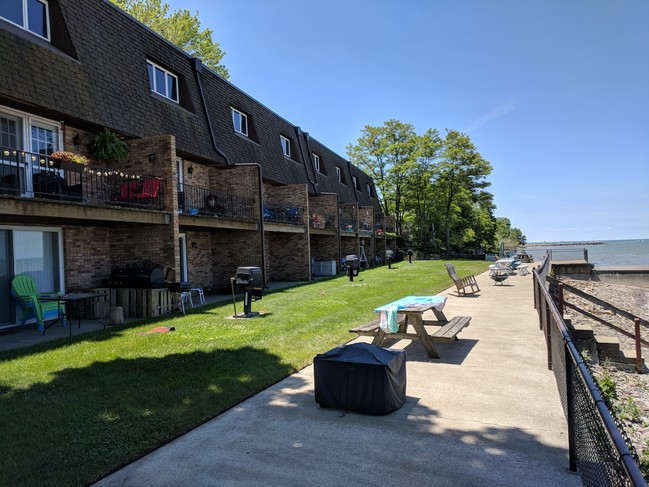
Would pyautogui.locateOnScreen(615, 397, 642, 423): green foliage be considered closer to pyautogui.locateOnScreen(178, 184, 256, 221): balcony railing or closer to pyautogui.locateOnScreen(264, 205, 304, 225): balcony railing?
pyautogui.locateOnScreen(178, 184, 256, 221): balcony railing

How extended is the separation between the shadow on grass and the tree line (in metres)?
37.8

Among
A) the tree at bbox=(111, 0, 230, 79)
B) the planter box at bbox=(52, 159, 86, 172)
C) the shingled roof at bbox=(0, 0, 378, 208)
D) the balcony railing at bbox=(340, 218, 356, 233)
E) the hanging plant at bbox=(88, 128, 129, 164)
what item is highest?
the tree at bbox=(111, 0, 230, 79)

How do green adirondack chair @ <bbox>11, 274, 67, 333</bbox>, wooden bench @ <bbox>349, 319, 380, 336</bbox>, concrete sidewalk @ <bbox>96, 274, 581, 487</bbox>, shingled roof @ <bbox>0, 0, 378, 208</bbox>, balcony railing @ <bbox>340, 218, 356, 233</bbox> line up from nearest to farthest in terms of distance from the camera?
concrete sidewalk @ <bbox>96, 274, 581, 487</bbox>
wooden bench @ <bbox>349, 319, 380, 336</bbox>
green adirondack chair @ <bbox>11, 274, 67, 333</bbox>
shingled roof @ <bbox>0, 0, 378, 208</bbox>
balcony railing @ <bbox>340, 218, 356, 233</bbox>

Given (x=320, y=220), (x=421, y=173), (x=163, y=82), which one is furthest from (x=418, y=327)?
(x=421, y=173)

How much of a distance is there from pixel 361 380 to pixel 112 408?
2.54 m

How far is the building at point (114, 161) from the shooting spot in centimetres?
904

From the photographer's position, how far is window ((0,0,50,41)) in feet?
30.2

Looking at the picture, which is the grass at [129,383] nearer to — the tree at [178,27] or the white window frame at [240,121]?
the white window frame at [240,121]

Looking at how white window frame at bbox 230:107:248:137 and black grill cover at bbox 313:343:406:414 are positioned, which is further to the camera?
white window frame at bbox 230:107:248:137

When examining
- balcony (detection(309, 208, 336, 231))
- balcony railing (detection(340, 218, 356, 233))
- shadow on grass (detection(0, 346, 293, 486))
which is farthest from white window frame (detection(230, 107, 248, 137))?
shadow on grass (detection(0, 346, 293, 486))

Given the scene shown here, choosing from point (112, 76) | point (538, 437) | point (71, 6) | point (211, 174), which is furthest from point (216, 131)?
point (538, 437)

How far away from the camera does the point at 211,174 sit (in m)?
16.2

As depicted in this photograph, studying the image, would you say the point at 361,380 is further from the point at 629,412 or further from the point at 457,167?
the point at 457,167

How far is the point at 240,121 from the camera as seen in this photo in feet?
60.4
